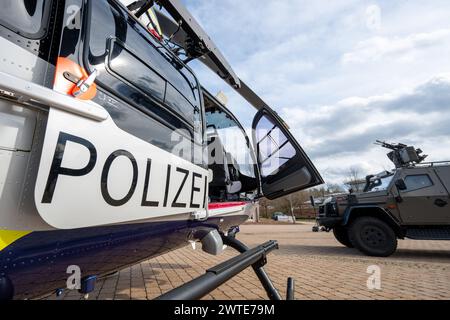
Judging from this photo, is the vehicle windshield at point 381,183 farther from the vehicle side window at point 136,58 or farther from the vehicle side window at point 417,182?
the vehicle side window at point 136,58

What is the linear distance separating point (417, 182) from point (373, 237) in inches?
73.1

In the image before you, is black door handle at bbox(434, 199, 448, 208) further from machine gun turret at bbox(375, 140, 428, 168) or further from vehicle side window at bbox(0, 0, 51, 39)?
vehicle side window at bbox(0, 0, 51, 39)

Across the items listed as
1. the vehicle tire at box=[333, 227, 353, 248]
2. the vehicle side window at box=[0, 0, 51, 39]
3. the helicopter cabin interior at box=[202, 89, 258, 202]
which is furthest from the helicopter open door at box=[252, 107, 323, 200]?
the vehicle tire at box=[333, 227, 353, 248]

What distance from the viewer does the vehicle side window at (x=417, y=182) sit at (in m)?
5.90

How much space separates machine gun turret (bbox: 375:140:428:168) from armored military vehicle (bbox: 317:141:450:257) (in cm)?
83

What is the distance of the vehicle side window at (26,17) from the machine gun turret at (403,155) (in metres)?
8.66

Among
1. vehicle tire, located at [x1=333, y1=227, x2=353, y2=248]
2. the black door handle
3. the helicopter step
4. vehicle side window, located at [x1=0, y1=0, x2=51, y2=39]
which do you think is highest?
vehicle side window, located at [x1=0, y1=0, x2=51, y2=39]

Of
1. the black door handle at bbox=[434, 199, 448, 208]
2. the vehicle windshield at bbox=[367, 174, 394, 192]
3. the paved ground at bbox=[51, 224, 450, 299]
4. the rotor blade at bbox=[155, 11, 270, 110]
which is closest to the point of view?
the rotor blade at bbox=[155, 11, 270, 110]

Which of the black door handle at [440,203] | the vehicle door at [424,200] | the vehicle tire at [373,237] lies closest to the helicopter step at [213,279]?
the vehicle tire at [373,237]

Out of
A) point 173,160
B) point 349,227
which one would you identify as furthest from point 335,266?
point 173,160

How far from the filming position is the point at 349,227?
629cm

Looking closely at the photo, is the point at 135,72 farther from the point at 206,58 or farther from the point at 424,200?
the point at 424,200

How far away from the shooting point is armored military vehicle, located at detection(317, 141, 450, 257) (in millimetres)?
5621

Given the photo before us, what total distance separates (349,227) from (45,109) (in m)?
7.07
